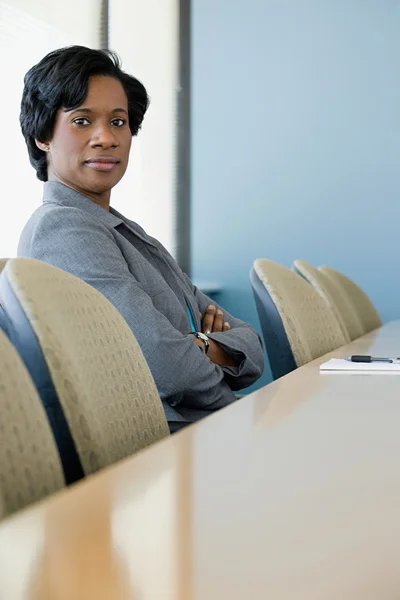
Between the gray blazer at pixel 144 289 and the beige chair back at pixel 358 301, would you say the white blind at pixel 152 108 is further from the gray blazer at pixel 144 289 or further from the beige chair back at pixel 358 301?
the gray blazer at pixel 144 289

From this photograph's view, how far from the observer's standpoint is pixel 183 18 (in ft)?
18.7

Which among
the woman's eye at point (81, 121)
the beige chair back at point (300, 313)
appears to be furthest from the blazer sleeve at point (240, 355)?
the woman's eye at point (81, 121)

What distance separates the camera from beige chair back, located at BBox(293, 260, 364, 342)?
3256 millimetres

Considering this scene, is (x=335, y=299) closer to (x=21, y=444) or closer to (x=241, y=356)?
(x=241, y=356)

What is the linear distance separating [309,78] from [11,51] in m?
2.21

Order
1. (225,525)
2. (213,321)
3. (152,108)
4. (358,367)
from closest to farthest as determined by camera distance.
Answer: (225,525)
(358,367)
(213,321)
(152,108)

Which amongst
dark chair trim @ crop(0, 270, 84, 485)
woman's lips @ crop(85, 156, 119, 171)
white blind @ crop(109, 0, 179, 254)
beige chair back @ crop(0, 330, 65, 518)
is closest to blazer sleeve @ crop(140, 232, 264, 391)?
woman's lips @ crop(85, 156, 119, 171)

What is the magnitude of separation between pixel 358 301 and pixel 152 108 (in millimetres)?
2047

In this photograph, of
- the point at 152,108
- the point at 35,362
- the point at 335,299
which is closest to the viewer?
the point at 35,362

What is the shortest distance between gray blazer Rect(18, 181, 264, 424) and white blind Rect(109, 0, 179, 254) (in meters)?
2.62

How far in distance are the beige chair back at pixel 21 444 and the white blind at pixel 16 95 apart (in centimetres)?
300

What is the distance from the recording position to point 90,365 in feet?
3.95

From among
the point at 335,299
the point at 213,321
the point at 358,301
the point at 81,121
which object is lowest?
the point at 358,301

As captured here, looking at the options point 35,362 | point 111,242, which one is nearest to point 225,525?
point 35,362
